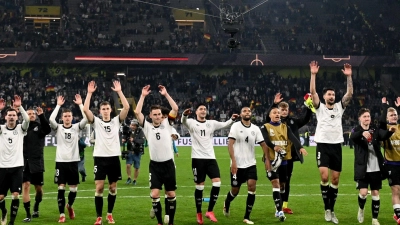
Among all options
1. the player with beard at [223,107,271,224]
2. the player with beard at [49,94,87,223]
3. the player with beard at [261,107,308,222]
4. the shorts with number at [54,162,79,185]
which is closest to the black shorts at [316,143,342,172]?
the player with beard at [261,107,308,222]

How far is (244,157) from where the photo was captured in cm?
1477

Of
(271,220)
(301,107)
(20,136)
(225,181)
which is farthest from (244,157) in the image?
(301,107)

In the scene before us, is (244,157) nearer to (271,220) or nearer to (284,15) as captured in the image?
(271,220)

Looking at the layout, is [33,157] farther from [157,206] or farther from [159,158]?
[157,206]

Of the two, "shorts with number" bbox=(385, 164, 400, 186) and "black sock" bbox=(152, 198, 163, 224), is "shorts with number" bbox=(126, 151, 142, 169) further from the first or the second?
"shorts with number" bbox=(385, 164, 400, 186)

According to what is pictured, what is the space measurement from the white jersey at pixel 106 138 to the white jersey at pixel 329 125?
4.31m

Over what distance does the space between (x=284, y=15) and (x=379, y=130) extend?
5477 centimetres

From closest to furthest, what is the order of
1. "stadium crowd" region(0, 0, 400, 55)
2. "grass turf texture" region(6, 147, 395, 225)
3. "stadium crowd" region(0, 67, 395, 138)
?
"grass turf texture" region(6, 147, 395, 225)
"stadium crowd" region(0, 67, 395, 138)
"stadium crowd" region(0, 0, 400, 55)

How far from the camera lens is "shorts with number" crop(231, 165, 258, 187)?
1466cm

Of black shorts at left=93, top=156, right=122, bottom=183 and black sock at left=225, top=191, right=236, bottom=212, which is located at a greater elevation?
black shorts at left=93, top=156, right=122, bottom=183

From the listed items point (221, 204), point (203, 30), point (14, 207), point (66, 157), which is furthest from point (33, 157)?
point (203, 30)

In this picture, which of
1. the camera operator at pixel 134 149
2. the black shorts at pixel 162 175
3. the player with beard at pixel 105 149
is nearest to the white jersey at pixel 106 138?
the player with beard at pixel 105 149

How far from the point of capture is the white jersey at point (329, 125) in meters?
14.8

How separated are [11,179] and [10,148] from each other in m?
0.63
